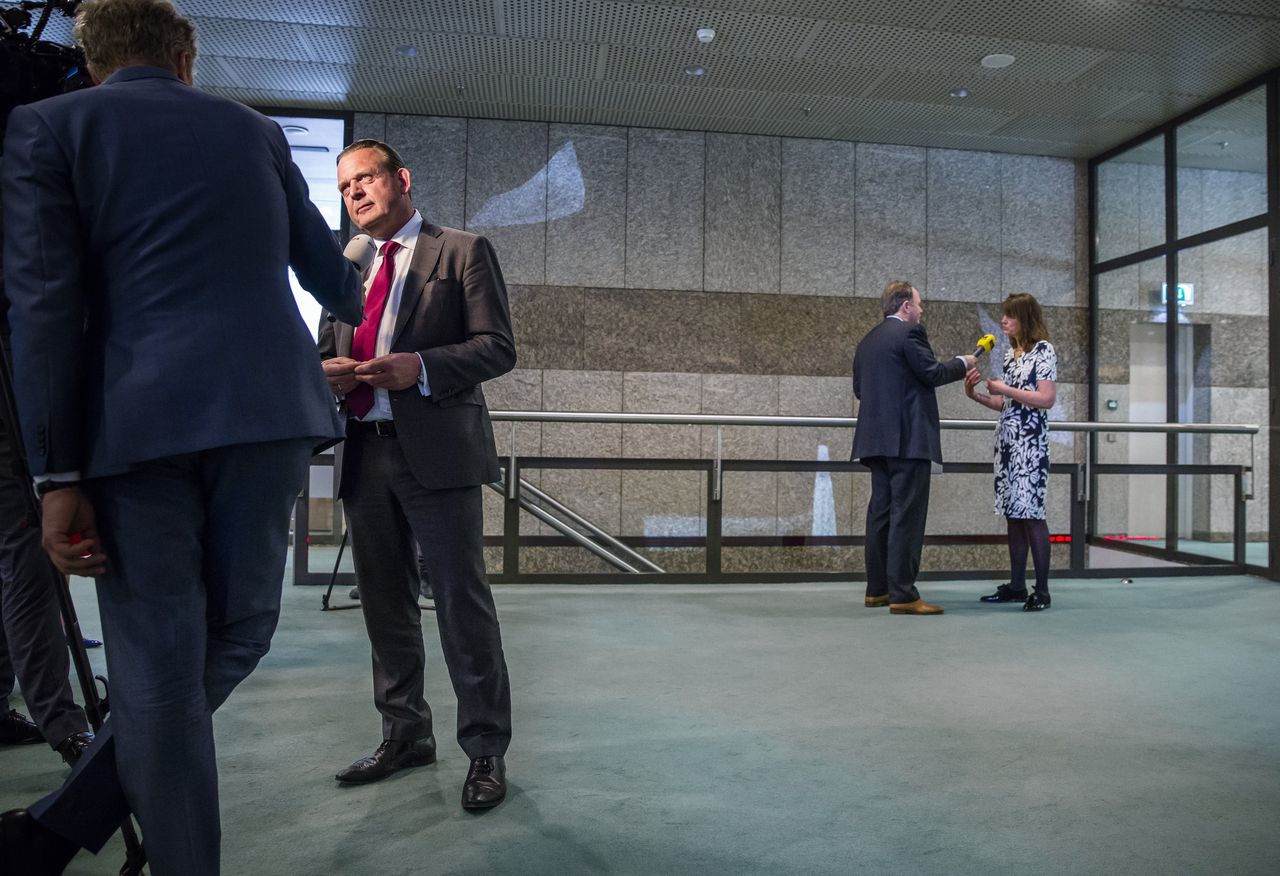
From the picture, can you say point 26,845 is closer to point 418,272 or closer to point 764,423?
point 418,272

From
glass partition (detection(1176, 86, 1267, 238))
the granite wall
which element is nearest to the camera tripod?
the granite wall

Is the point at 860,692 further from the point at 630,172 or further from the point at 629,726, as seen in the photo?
the point at 630,172

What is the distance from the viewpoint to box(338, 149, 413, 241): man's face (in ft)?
6.69

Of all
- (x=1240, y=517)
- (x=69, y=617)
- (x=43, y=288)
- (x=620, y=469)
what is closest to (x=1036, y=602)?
(x=620, y=469)

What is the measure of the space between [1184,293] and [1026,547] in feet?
10.7

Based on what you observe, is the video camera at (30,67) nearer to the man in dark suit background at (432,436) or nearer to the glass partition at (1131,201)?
the man in dark suit background at (432,436)

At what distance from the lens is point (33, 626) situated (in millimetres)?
2170

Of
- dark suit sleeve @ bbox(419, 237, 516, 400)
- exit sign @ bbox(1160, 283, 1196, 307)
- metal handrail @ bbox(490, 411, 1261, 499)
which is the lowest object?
metal handrail @ bbox(490, 411, 1261, 499)

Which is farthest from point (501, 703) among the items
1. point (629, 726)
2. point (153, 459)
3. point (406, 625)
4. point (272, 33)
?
point (272, 33)

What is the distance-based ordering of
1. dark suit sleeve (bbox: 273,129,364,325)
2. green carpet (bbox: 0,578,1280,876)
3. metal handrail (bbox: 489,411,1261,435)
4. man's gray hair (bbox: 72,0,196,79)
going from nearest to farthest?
man's gray hair (bbox: 72,0,196,79), dark suit sleeve (bbox: 273,129,364,325), green carpet (bbox: 0,578,1280,876), metal handrail (bbox: 489,411,1261,435)

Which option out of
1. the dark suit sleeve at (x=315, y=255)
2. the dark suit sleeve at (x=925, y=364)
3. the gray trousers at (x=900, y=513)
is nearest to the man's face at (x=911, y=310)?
the dark suit sleeve at (x=925, y=364)

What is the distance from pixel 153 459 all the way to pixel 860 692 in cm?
227

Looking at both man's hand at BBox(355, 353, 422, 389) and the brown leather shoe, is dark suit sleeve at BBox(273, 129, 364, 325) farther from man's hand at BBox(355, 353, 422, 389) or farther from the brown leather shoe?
the brown leather shoe

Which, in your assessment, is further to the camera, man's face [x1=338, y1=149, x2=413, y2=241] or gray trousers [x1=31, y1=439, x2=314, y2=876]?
man's face [x1=338, y1=149, x2=413, y2=241]
